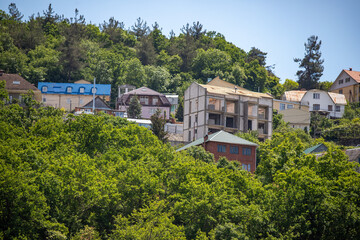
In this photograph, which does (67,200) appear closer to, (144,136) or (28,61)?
(144,136)

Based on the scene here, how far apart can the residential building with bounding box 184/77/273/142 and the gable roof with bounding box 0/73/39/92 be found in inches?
1186

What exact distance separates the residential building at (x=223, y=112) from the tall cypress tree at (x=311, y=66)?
4690 centimetres

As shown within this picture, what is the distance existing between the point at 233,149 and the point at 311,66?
70.6 metres

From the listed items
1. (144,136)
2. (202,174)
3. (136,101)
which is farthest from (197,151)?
(136,101)

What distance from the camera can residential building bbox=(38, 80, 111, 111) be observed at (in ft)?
348

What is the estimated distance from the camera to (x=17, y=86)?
328ft

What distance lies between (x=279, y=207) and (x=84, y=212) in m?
15.8

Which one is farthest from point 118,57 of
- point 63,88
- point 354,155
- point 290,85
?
point 354,155

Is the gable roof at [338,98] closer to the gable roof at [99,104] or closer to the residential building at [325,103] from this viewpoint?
the residential building at [325,103]

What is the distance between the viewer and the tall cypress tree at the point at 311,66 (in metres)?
134

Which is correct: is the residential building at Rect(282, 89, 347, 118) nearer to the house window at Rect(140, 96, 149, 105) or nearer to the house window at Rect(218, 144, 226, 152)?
the house window at Rect(140, 96, 149, 105)

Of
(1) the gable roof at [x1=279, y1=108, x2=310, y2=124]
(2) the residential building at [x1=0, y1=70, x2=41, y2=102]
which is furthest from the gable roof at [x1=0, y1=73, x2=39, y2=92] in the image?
(1) the gable roof at [x1=279, y1=108, x2=310, y2=124]

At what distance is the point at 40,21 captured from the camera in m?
140

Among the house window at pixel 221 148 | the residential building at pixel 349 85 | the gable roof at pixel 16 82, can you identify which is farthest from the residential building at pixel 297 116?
the gable roof at pixel 16 82
